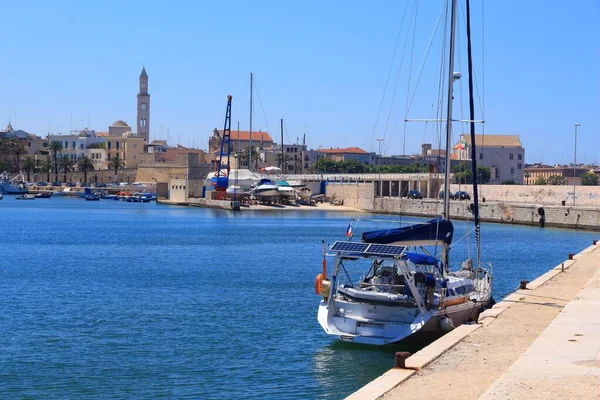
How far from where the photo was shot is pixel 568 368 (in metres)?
15.6

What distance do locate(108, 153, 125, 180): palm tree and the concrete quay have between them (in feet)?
509

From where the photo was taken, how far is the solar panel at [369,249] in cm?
2284

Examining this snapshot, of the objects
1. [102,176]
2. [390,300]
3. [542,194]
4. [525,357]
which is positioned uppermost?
[102,176]

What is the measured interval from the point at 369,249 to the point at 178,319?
740 centimetres

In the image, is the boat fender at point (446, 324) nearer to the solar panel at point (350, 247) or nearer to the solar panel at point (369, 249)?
the solar panel at point (369, 249)

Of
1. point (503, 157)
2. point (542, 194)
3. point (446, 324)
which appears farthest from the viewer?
point (503, 157)

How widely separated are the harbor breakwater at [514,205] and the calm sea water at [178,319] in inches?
711

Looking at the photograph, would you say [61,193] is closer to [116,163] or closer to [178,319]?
[116,163]

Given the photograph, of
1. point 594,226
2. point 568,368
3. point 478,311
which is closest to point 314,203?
point 594,226

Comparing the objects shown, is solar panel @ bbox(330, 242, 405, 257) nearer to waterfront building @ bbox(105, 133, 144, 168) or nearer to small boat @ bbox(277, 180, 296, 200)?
small boat @ bbox(277, 180, 296, 200)

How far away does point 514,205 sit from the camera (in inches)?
3445

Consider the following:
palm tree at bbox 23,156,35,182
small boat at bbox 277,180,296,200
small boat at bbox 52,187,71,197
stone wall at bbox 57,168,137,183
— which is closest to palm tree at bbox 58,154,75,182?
stone wall at bbox 57,168,137,183

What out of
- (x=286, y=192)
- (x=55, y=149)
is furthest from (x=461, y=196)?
(x=55, y=149)

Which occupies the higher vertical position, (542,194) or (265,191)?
(542,194)
